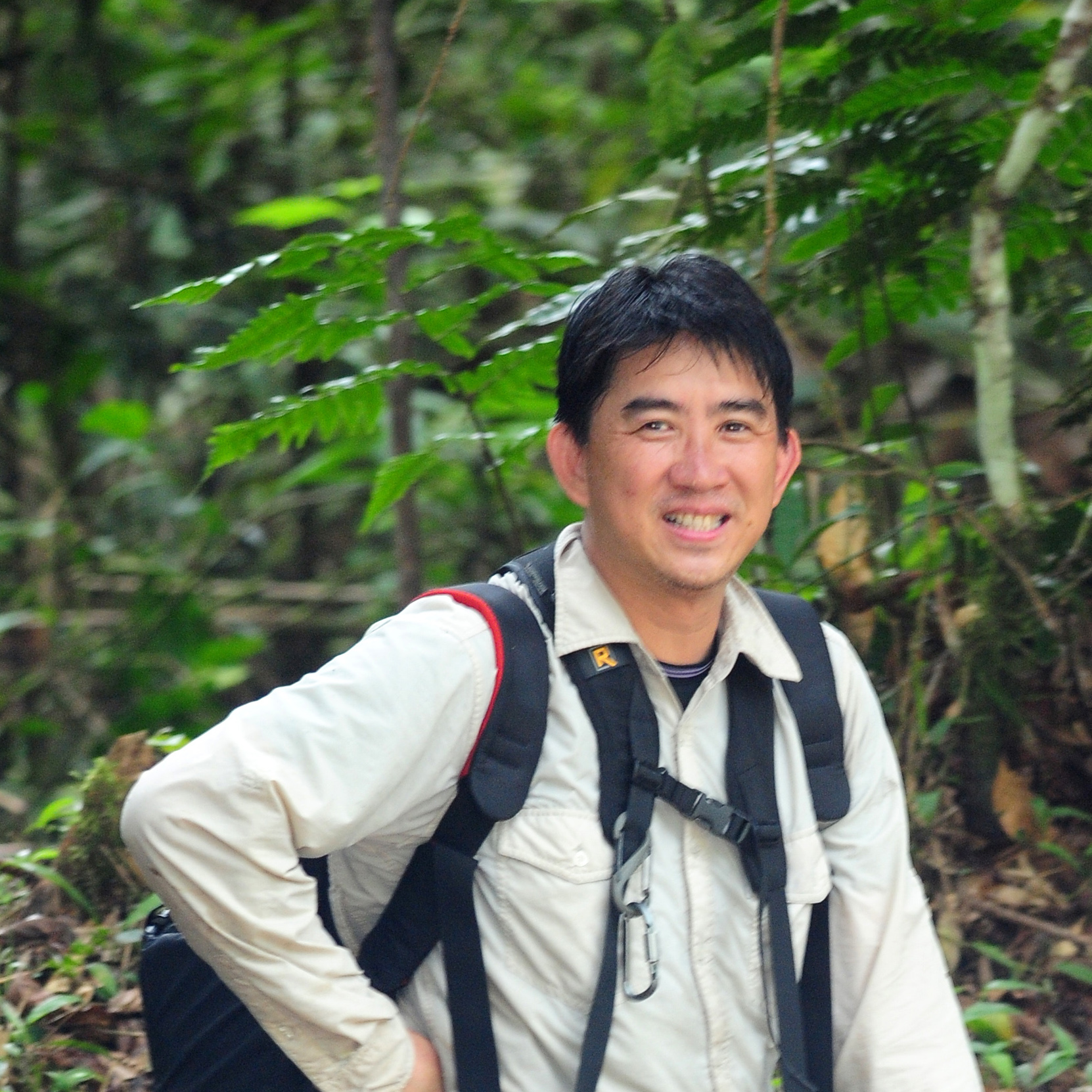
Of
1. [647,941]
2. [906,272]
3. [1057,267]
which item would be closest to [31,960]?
[647,941]

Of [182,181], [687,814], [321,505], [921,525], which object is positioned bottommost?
[687,814]

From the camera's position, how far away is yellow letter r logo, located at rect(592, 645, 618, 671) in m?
1.96

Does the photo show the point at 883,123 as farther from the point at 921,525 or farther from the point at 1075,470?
the point at 1075,470

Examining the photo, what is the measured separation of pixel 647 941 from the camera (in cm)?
185

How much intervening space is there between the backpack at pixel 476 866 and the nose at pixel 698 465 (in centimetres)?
26

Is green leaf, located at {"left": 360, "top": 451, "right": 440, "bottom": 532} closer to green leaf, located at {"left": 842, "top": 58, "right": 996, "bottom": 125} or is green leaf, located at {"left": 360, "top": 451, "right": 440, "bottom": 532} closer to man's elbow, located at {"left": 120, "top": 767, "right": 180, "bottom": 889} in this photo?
green leaf, located at {"left": 842, "top": 58, "right": 996, "bottom": 125}

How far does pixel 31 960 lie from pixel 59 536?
320 centimetres

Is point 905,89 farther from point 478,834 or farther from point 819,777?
point 478,834

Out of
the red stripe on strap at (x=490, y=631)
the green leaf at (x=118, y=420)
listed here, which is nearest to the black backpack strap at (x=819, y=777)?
the red stripe on strap at (x=490, y=631)

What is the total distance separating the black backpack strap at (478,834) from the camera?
6.07 feet

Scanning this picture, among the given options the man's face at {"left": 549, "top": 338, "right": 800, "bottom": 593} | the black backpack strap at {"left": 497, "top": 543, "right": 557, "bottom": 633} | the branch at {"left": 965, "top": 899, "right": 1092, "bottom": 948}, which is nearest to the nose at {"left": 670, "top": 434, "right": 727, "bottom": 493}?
the man's face at {"left": 549, "top": 338, "right": 800, "bottom": 593}

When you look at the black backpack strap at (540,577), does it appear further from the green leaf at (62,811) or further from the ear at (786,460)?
the green leaf at (62,811)

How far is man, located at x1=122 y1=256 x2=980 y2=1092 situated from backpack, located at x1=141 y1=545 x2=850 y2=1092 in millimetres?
29

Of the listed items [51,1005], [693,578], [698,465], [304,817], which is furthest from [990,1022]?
[51,1005]
